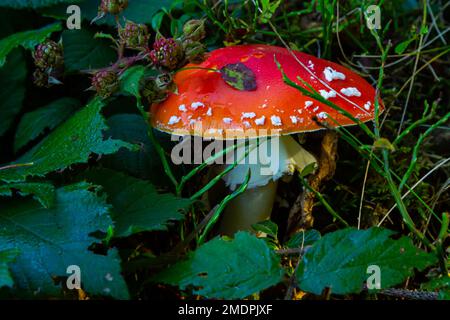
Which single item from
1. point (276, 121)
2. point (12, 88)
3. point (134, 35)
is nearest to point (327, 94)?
point (276, 121)

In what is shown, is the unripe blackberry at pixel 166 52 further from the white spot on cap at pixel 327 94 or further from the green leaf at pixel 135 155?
the white spot on cap at pixel 327 94

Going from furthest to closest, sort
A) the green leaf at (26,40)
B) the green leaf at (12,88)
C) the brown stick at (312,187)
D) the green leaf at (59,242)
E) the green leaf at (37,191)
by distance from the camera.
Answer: the green leaf at (12,88), the brown stick at (312,187), the green leaf at (26,40), the green leaf at (37,191), the green leaf at (59,242)

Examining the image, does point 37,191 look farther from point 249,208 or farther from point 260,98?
point 249,208

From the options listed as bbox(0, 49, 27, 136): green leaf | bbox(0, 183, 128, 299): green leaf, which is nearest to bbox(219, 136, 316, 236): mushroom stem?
bbox(0, 183, 128, 299): green leaf

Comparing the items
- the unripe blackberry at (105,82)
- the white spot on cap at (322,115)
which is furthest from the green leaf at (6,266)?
the white spot on cap at (322,115)
